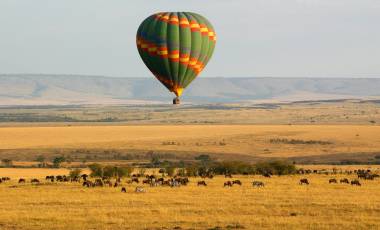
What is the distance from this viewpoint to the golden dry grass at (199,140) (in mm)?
96250

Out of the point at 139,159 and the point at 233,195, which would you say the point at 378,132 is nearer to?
the point at 139,159

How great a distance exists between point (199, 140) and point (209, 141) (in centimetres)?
253

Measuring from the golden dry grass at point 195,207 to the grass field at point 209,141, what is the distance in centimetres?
4325

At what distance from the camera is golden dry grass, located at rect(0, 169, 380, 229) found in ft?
100

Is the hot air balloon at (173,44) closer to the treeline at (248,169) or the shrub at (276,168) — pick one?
the treeline at (248,169)

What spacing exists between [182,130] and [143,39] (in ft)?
300

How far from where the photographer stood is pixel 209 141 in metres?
111

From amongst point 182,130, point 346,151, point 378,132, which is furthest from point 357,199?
point 182,130

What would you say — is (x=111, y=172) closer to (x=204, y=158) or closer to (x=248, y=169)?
(x=248, y=169)

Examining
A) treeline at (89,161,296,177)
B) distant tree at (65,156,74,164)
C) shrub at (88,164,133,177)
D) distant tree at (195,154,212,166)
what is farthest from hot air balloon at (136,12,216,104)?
distant tree at (65,156,74,164)

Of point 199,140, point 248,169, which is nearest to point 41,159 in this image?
point 199,140

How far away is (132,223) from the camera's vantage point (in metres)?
30.8

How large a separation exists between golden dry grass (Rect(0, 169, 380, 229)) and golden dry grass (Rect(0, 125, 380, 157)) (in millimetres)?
44555

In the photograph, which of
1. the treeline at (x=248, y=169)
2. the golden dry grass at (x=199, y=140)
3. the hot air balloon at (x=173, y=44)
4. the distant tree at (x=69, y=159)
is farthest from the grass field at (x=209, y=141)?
the hot air balloon at (x=173, y=44)
